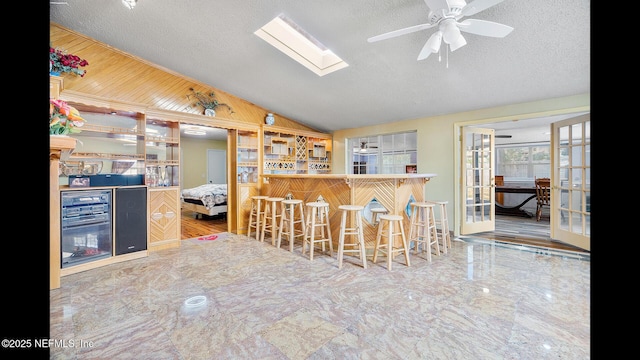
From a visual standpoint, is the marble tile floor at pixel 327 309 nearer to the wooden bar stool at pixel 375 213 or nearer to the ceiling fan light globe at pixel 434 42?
the wooden bar stool at pixel 375 213

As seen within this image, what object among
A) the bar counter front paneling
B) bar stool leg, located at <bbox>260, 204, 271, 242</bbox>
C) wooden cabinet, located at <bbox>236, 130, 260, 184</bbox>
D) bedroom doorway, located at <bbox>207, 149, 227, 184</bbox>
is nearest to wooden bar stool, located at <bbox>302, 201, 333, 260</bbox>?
the bar counter front paneling

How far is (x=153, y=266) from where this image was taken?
331 centimetres

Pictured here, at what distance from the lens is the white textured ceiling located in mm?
2641

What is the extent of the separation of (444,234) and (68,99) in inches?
205

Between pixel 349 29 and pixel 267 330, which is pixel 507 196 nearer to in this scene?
pixel 349 29

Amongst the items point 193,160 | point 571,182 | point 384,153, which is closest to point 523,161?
point 571,182

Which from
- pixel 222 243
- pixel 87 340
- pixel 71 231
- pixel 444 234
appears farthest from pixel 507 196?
pixel 71 231

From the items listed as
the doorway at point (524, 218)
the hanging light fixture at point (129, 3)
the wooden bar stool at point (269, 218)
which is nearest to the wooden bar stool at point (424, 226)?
the doorway at point (524, 218)

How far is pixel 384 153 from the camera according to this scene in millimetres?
6125

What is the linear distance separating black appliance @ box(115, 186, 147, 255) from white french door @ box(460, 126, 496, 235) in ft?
16.5

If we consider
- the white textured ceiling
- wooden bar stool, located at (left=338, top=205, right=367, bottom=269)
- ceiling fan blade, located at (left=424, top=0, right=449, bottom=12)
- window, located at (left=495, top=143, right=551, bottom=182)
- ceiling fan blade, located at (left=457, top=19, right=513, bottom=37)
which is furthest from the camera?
window, located at (left=495, top=143, right=551, bottom=182)

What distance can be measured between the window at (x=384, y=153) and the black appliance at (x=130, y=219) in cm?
420

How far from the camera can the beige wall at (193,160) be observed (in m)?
8.00

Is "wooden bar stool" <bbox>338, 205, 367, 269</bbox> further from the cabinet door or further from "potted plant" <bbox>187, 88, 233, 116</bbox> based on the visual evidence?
"potted plant" <bbox>187, 88, 233, 116</bbox>
